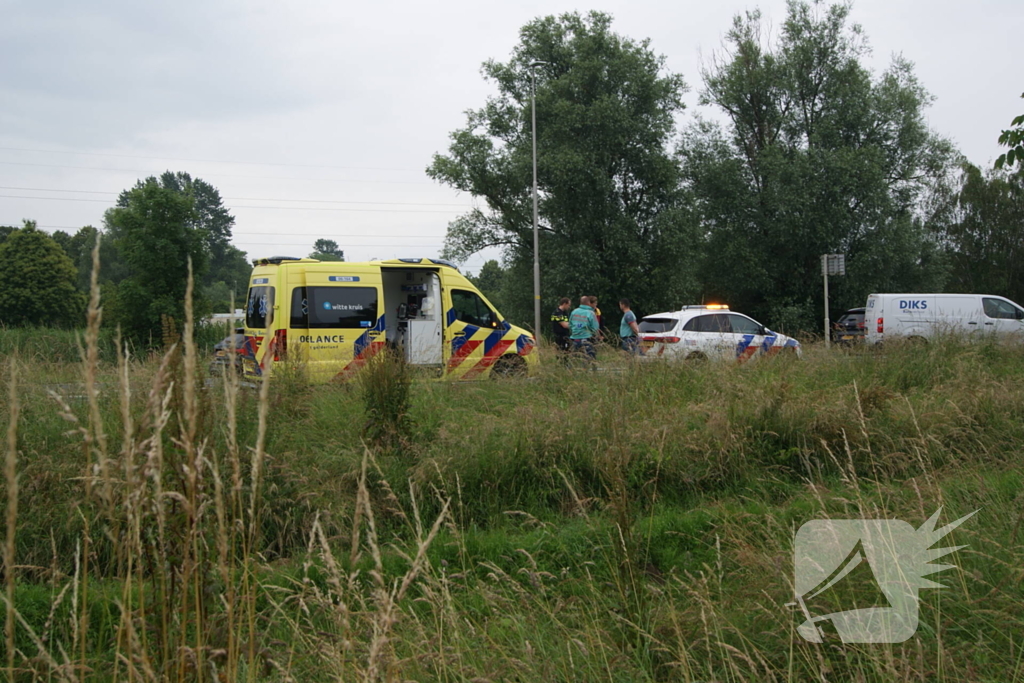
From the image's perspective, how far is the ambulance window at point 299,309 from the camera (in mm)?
11992

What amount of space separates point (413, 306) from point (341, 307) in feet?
6.42

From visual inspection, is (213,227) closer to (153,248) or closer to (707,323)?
(153,248)

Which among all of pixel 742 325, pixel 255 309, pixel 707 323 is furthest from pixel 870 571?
pixel 742 325

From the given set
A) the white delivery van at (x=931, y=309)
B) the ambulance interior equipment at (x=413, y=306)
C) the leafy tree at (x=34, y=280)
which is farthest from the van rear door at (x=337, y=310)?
the leafy tree at (x=34, y=280)

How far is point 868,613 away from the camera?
116 inches

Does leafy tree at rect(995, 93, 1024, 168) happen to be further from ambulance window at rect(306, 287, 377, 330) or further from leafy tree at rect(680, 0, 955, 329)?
leafy tree at rect(680, 0, 955, 329)

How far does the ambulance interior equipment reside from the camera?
1331 cm

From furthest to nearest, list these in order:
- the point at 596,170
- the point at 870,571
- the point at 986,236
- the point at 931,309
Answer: the point at 986,236 → the point at 596,170 → the point at 931,309 → the point at 870,571

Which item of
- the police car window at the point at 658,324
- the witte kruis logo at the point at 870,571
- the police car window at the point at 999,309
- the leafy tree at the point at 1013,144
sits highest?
the leafy tree at the point at 1013,144

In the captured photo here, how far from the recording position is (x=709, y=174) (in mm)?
30094

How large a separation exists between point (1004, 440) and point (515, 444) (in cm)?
415

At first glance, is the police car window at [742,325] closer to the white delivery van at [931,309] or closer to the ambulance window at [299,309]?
the white delivery van at [931,309]

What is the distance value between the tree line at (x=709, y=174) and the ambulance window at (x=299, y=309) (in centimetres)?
1639

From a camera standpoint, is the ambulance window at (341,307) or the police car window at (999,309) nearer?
the ambulance window at (341,307)
